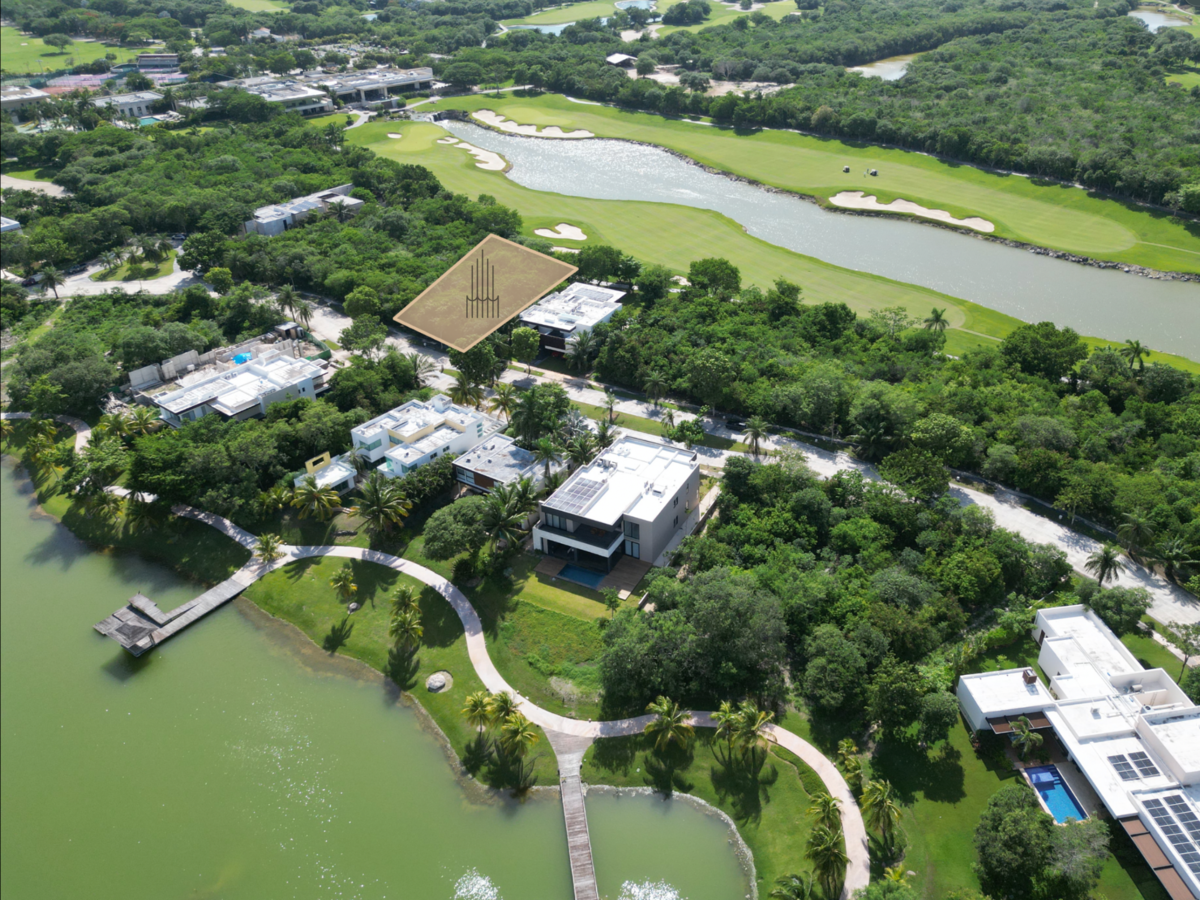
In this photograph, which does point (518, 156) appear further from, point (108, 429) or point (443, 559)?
point (443, 559)

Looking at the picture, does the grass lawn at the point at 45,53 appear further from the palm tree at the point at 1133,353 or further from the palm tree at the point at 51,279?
the palm tree at the point at 1133,353

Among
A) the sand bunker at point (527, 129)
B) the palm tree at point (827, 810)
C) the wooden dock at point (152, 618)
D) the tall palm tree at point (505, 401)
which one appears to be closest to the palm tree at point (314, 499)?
the wooden dock at point (152, 618)

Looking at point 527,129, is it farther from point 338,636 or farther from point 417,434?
point 338,636

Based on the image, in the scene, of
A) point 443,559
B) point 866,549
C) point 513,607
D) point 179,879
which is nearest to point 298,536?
point 443,559

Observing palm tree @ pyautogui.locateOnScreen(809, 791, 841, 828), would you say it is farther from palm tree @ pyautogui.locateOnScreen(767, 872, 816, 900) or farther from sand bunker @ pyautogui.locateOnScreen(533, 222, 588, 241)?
sand bunker @ pyautogui.locateOnScreen(533, 222, 588, 241)

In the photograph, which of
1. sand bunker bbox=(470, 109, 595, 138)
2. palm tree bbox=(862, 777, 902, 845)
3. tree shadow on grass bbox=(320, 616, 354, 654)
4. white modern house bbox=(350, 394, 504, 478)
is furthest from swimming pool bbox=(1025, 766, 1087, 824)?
sand bunker bbox=(470, 109, 595, 138)
